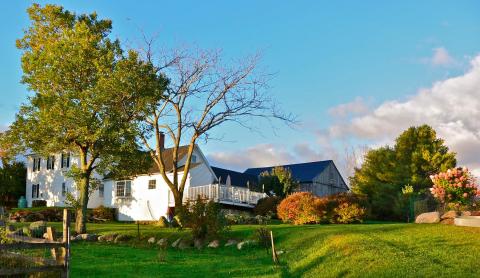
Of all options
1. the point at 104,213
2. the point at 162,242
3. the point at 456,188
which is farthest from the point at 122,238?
the point at 104,213

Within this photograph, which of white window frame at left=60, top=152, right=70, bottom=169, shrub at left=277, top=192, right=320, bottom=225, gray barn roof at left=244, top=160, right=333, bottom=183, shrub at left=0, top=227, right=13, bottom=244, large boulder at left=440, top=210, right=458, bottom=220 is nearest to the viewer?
shrub at left=0, top=227, right=13, bottom=244

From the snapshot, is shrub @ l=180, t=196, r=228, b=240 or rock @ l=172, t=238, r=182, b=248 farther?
rock @ l=172, t=238, r=182, b=248

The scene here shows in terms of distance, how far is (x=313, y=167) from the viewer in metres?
59.9

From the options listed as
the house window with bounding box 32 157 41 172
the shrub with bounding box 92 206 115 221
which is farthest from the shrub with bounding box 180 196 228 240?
the house window with bounding box 32 157 41 172

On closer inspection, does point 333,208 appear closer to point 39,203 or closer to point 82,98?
point 82,98

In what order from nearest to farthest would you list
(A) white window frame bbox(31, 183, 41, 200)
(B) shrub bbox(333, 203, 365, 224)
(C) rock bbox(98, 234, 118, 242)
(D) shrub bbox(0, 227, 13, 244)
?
1. (D) shrub bbox(0, 227, 13, 244)
2. (C) rock bbox(98, 234, 118, 242)
3. (B) shrub bbox(333, 203, 365, 224)
4. (A) white window frame bbox(31, 183, 41, 200)

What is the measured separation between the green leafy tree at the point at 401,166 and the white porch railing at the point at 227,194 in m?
8.56

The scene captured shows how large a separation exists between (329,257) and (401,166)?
28920 mm

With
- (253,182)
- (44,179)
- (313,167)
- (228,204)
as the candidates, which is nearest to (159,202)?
(228,204)

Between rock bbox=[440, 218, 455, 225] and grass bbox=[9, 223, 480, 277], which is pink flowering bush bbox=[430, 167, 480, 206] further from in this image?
grass bbox=[9, 223, 480, 277]

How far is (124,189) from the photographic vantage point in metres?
45.2

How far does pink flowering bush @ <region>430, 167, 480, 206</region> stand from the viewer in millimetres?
24297

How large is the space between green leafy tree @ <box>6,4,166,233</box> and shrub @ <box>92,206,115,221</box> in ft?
40.7

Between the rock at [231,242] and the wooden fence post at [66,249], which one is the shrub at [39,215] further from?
the wooden fence post at [66,249]
